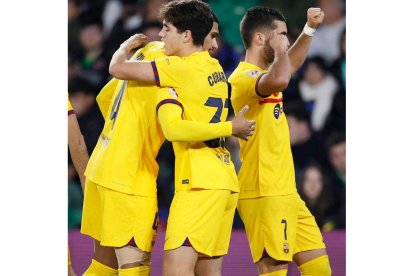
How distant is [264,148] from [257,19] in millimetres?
703

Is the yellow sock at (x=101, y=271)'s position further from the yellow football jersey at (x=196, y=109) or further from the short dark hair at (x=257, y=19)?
the short dark hair at (x=257, y=19)

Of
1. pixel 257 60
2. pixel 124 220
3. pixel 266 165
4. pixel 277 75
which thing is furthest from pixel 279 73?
pixel 124 220

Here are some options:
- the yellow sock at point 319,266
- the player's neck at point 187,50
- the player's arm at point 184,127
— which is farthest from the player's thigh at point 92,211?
the yellow sock at point 319,266

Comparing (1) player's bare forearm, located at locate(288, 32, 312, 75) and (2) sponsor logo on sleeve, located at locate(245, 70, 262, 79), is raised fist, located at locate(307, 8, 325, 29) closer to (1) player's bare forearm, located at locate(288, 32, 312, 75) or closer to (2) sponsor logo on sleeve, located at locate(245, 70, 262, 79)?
(1) player's bare forearm, located at locate(288, 32, 312, 75)

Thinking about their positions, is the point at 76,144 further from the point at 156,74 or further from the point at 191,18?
the point at 191,18

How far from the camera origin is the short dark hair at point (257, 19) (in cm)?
441

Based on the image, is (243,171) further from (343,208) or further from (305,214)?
(343,208)

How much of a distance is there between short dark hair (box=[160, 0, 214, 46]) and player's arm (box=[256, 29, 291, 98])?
0.41 meters

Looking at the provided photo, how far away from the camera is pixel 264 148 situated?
14.1 feet

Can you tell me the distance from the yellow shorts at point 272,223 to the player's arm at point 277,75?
57 cm

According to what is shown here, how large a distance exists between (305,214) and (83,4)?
5.92 ft

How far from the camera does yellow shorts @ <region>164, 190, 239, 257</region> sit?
11.9 ft

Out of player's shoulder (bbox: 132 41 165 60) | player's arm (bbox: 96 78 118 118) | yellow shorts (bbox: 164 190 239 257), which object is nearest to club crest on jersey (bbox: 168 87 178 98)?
player's shoulder (bbox: 132 41 165 60)

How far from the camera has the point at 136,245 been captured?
149 inches
